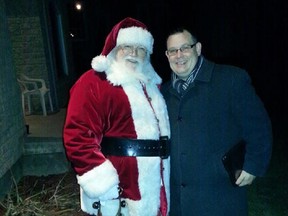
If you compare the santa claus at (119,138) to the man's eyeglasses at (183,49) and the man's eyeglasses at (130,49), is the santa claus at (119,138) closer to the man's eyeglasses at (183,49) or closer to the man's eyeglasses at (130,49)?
the man's eyeglasses at (130,49)

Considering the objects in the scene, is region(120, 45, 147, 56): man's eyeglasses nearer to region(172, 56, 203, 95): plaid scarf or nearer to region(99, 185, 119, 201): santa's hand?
region(172, 56, 203, 95): plaid scarf

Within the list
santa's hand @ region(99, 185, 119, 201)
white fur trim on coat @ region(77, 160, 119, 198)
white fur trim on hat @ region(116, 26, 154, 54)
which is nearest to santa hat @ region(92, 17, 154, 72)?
white fur trim on hat @ region(116, 26, 154, 54)

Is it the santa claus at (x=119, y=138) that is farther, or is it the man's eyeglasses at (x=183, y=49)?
the man's eyeglasses at (x=183, y=49)

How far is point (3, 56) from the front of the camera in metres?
5.31

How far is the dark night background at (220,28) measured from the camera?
16375mm

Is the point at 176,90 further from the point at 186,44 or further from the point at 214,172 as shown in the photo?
the point at 214,172

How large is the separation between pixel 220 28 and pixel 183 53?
1623 cm

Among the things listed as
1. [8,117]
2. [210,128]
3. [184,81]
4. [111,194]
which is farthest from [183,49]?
[8,117]

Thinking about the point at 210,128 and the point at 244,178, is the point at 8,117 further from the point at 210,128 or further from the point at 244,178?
the point at 244,178

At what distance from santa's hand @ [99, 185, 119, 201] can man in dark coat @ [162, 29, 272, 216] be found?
0.51 m

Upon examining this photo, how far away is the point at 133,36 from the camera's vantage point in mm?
2828

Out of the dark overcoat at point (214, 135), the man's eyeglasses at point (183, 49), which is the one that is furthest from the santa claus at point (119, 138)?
the man's eyeglasses at point (183, 49)

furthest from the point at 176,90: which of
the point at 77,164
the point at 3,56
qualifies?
the point at 3,56

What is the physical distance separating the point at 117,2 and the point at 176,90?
63.1ft
